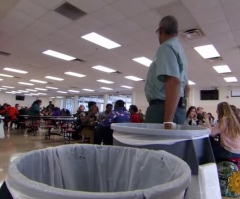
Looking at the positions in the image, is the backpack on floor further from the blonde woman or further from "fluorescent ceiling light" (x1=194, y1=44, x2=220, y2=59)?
"fluorescent ceiling light" (x1=194, y1=44, x2=220, y2=59)

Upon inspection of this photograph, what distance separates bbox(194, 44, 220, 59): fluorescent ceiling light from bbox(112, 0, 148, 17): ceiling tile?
2648mm

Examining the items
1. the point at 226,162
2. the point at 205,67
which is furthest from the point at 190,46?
the point at 226,162

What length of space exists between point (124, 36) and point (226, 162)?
363 centimetres

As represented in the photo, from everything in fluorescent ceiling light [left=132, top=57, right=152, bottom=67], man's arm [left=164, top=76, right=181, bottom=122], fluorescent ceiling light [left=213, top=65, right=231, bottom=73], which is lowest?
man's arm [left=164, top=76, right=181, bottom=122]

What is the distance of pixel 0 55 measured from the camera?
758cm

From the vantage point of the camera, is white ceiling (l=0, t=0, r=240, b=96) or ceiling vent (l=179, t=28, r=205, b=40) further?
ceiling vent (l=179, t=28, r=205, b=40)

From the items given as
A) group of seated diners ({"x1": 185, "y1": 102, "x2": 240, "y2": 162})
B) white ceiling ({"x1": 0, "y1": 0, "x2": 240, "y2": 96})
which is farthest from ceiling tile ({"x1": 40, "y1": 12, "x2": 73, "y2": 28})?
group of seated diners ({"x1": 185, "y1": 102, "x2": 240, "y2": 162})

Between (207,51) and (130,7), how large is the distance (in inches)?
130

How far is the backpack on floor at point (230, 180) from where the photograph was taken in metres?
2.68

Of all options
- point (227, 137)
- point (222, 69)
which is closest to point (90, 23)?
point (227, 137)

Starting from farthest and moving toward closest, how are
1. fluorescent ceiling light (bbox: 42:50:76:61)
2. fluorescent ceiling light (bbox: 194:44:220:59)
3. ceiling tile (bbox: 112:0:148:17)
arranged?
fluorescent ceiling light (bbox: 42:50:76:61) → fluorescent ceiling light (bbox: 194:44:220:59) → ceiling tile (bbox: 112:0:148:17)

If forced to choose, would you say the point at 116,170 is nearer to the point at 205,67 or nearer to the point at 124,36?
the point at 124,36

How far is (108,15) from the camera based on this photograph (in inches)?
163

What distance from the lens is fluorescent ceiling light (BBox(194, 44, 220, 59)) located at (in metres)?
5.79
